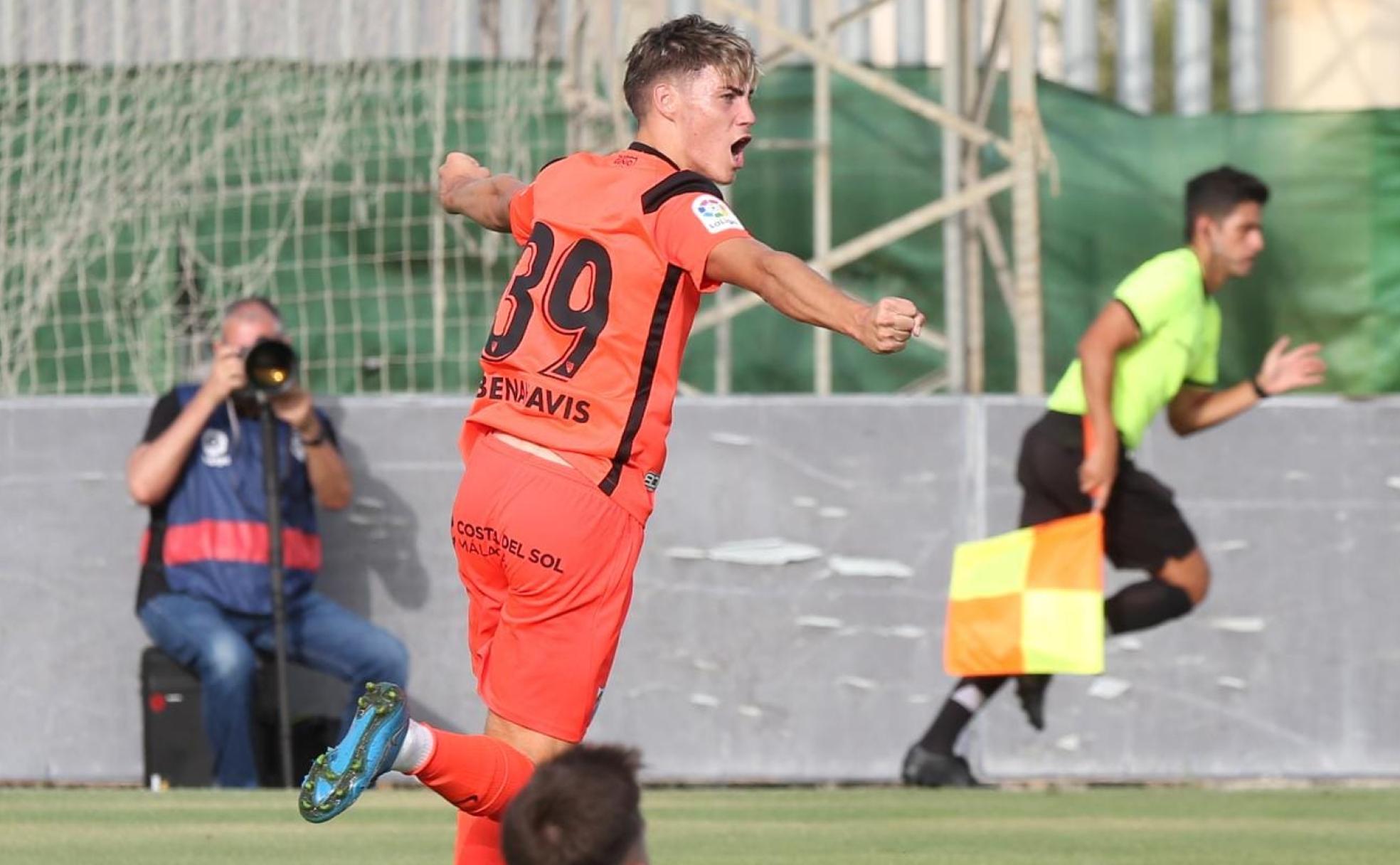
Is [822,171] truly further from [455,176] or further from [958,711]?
[455,176]

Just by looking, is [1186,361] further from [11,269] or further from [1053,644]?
[11,269]

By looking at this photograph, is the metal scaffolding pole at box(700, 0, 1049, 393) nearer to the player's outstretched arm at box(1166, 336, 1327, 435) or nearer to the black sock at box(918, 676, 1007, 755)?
the player's outstretched arm at box(1166, 336, 1327, 435)

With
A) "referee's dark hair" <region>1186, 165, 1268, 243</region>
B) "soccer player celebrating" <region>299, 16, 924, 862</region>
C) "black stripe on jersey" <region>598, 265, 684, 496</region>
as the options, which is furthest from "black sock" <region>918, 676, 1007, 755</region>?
"black stripe on jersey" <region>598, 265, 684, 496</region>

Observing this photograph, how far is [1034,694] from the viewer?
31.2 ft

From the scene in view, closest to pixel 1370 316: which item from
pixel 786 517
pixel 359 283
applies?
pixel 786 517

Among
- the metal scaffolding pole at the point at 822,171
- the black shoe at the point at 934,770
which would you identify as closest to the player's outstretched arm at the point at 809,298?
the black shoe at the point at 934,770

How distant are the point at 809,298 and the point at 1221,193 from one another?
16.1ft

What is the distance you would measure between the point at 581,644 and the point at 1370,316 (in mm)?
6897

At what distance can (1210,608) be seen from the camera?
1023cm

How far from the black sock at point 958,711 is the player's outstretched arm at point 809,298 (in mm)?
4690

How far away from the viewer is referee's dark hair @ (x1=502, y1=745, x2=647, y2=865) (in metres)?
4.32

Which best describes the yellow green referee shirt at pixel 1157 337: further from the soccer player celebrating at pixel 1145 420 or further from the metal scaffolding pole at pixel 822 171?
the metal scaffolding pole at pixel 822 171

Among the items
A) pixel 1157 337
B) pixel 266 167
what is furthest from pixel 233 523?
pixel 1157 337

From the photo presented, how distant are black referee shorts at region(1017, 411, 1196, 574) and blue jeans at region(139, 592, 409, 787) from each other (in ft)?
8.36
